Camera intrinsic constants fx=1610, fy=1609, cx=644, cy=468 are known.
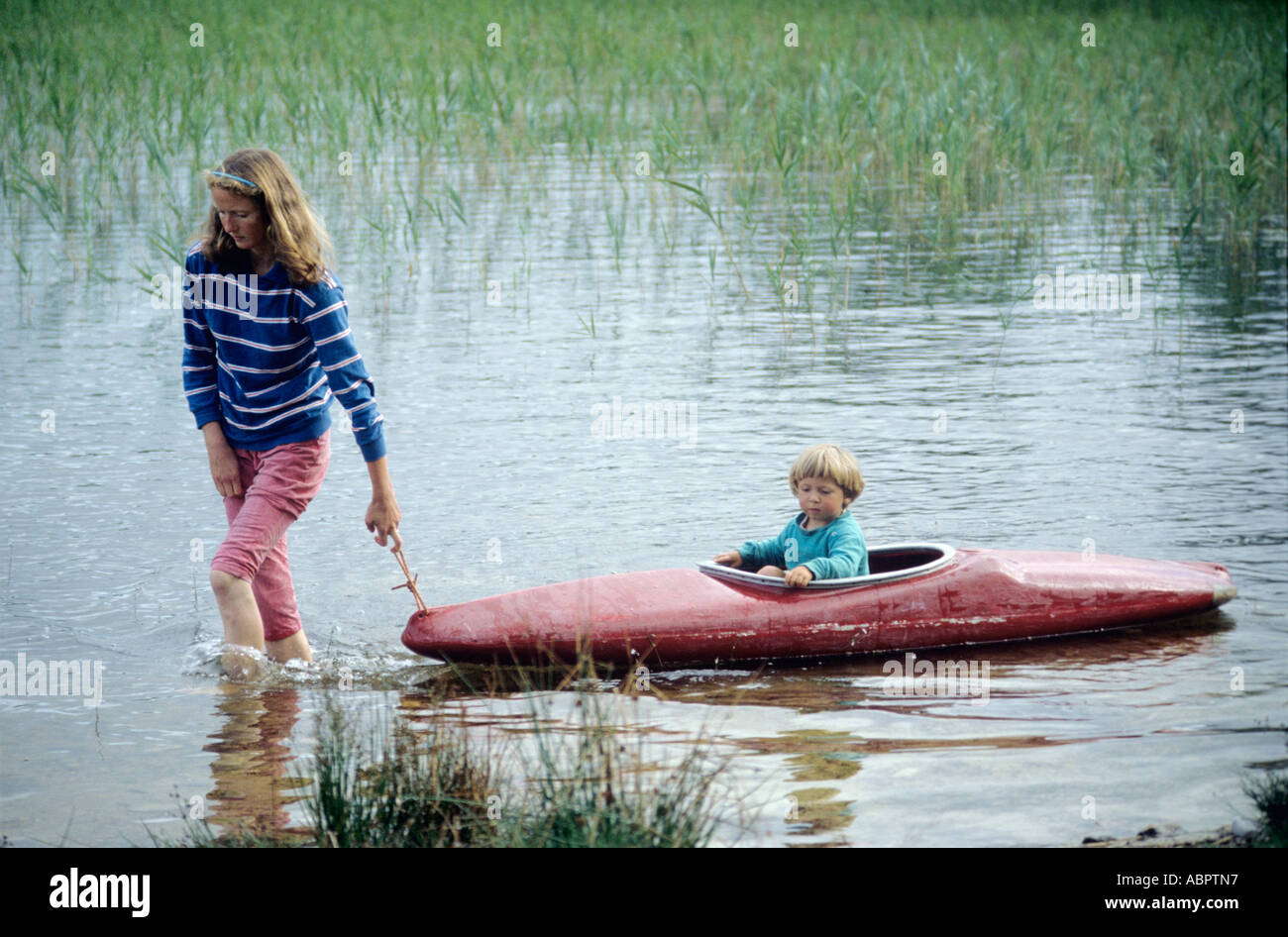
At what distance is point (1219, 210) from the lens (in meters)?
12.4

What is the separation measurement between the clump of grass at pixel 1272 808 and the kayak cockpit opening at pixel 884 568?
162 cm

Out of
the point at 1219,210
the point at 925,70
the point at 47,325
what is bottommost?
the point at 47,325

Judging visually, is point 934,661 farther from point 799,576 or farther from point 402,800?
point 402,800

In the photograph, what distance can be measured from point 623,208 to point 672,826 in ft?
32.1

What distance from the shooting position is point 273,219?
4.19m

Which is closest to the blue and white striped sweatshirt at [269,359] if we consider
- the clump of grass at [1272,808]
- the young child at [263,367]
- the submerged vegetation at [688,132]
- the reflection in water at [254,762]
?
the young child at [263,367]

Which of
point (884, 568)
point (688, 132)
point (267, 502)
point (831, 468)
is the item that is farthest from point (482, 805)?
point (688, 132)

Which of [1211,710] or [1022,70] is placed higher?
[1022,70]

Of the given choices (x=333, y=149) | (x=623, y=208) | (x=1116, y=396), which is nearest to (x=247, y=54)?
(x=333, y=149)

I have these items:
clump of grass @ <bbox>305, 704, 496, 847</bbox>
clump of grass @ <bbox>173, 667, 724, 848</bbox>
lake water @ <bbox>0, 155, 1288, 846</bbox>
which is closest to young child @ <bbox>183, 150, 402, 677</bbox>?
lake water @ <bbox>0, 155, 1288, 846</bbox>

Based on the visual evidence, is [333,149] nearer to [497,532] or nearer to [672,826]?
[497,532]

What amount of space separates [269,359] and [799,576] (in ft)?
5.83

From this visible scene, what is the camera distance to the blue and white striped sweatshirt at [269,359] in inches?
168

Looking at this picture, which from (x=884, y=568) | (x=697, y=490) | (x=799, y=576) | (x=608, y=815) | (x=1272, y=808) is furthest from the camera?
(x=697, y=490)
